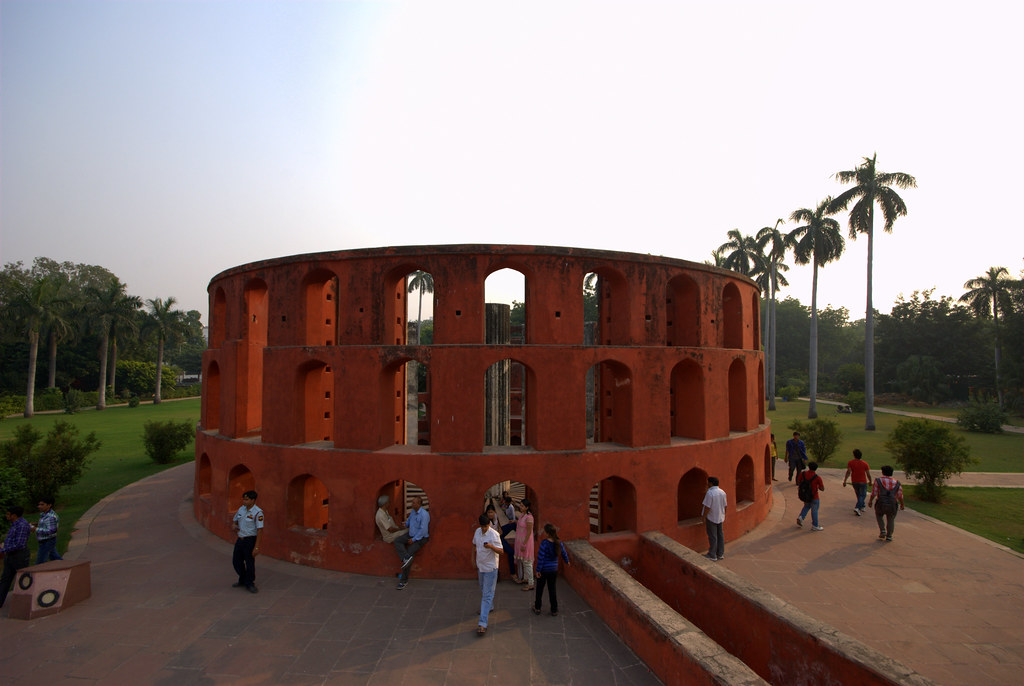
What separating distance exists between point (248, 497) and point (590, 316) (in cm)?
4051

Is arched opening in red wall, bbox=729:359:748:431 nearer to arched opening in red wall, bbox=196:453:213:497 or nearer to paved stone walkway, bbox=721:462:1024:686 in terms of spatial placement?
paved stone walkway, bbox=721:462:1024:686

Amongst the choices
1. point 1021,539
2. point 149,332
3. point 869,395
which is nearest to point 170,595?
point 1021,539

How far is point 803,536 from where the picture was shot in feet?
35.2

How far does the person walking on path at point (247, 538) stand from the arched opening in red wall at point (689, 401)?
8815 mm

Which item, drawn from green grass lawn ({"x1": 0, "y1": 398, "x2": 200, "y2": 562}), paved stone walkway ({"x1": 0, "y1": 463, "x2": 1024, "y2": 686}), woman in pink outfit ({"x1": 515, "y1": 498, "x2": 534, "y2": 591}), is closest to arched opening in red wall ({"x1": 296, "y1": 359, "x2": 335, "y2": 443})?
paved stone walkway ({"x1": 0, "y1": 463, "x2": 1024, "y2": 686})

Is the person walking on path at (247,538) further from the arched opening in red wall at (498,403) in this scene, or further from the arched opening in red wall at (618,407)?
the arched opening in red wall at (498,403)

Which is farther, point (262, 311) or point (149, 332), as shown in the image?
point (149, 332)

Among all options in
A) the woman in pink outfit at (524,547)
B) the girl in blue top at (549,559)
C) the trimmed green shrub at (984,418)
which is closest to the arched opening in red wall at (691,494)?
the woman in pink outfit at (524,547)

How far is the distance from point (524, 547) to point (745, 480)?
7072 millimetres

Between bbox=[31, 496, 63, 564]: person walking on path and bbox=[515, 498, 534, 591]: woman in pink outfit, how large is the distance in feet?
24.1

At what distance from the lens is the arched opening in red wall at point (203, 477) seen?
12.2 m

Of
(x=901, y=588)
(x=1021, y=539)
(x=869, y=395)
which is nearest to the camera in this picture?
(x=901, y=588)

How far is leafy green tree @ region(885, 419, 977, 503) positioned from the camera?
13.5m

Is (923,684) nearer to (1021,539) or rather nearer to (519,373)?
(1021,539)
